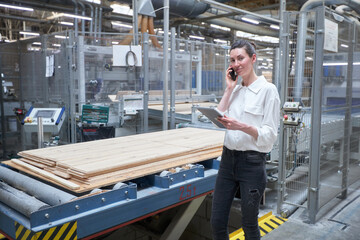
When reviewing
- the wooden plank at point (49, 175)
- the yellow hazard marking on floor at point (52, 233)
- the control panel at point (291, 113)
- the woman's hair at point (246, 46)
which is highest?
the woman's hair at point (246, 46)

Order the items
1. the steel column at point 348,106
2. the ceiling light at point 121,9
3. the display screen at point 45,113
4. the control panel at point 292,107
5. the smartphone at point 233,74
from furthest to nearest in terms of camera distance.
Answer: the ceiling light at point 121,9 → the display screen at point 45,113 → the steel column at point 348,106 → the control panel at point 292,107 → the smartphone at point 233,74

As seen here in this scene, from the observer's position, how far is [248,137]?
1938mm

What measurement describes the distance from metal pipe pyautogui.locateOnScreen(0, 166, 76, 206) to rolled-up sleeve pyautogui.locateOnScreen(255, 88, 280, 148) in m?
1.29

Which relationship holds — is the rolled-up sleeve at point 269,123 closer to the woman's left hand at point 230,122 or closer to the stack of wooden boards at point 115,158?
the woman's left hand at point 230,122

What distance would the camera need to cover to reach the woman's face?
1992mm

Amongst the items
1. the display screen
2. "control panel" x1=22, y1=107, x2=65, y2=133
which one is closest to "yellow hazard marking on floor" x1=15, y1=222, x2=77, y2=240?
"control panel" x1=22, y1=107, x2=65, y2=133

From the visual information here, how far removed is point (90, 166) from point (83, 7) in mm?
9118

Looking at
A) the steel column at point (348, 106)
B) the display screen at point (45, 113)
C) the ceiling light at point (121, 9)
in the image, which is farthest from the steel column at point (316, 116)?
the ceiling light at point (121, 9)

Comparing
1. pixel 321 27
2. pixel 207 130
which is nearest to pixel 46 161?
pixel 207 130

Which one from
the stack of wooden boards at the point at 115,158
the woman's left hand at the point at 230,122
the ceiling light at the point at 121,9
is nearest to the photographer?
the woman's left hand at the point at 230,122

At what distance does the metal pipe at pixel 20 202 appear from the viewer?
197cm

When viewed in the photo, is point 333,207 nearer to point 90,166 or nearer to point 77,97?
point 90,166

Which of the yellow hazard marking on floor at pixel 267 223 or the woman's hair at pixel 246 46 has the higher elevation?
the woman's hair at pixel 246 46

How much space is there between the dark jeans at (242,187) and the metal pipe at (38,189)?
989mm
